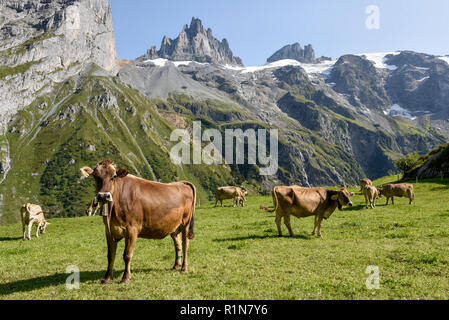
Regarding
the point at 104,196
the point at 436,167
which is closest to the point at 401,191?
the point at 104,196

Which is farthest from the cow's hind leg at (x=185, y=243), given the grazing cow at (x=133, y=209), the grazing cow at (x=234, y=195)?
the grazing cow at (x=234, y=195)

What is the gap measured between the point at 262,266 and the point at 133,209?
5681 mm

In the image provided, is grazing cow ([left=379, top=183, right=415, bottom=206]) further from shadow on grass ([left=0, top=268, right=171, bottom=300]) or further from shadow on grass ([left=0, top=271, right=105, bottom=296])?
shadow on grass ([left=0, top=271, right=105, bottom=296])

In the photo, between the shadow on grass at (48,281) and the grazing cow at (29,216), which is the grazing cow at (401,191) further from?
the grazing cow at (29,216)

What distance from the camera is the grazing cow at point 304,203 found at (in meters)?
18.3

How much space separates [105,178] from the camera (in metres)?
9.57

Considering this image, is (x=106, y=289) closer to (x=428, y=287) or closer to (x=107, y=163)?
(x=107, y=163)

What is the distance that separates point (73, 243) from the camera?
19.2 meters

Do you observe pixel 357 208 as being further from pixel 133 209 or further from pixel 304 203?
pixel 133 209

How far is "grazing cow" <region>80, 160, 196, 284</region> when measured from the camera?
9.72m

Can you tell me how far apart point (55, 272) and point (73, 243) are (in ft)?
25.5

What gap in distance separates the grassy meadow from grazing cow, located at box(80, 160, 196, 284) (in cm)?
137

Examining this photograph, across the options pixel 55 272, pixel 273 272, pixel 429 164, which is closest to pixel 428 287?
pixel 273 272

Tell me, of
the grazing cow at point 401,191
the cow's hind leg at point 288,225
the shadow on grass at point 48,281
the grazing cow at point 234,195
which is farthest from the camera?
the grazing cow at point 234,195
